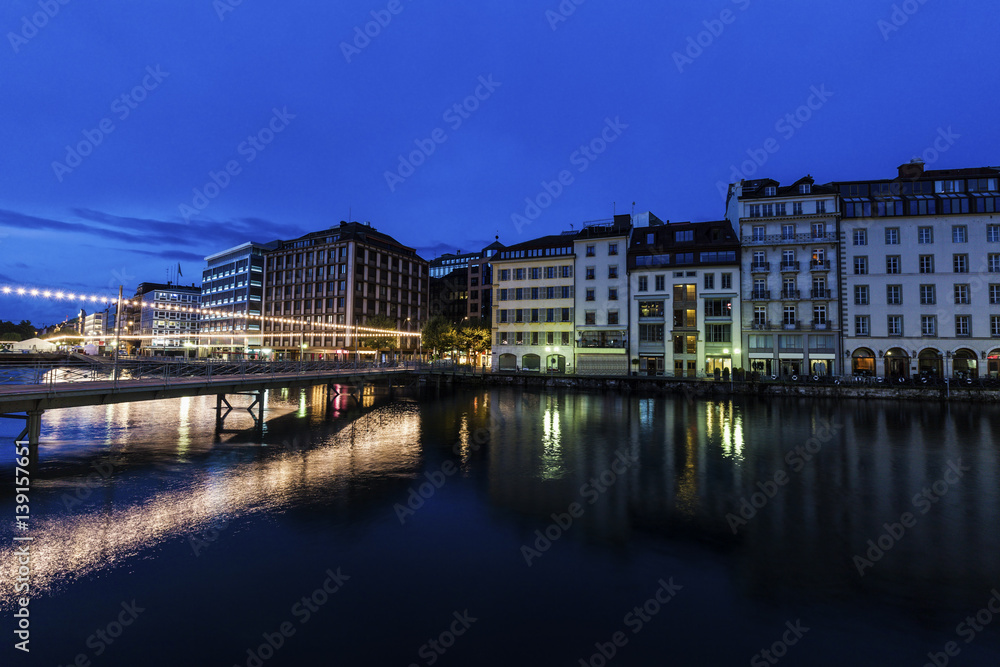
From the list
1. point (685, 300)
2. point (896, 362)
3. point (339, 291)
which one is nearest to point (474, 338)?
point (339, 291)

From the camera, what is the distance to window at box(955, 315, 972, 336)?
5112cm

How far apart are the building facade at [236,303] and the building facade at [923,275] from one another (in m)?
106

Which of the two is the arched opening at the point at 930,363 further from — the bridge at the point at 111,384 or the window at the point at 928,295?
the bridge at the point at 111,384

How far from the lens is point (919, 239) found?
5328 centimetres

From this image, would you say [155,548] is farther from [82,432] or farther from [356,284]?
[356,284]

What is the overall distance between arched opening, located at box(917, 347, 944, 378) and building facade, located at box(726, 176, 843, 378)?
301 inches

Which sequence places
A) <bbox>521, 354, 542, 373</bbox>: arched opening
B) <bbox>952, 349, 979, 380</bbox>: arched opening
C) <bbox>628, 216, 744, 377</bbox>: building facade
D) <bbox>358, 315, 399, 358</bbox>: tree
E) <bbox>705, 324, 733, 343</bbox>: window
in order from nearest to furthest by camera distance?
<bbox>952, 349, 979, 380</bbox>: arched opening, <bbox>705, 324, 733, 343</bbox>: window, <bbox>628, 216, 744, 377</bbox>: building facade, <bbox>521, 354, 542, 373</bbox>: arched opening, <bbox>358, 315, 399, 358</bbox>: tree

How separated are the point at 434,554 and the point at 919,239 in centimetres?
6755

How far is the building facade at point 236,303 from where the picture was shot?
105850mm

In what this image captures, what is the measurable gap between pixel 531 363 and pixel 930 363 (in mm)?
48201

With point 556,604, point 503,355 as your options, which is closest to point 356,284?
point 503,355

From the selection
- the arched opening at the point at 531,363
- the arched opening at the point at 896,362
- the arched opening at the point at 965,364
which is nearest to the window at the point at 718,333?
the arched opening at the point at 896,362

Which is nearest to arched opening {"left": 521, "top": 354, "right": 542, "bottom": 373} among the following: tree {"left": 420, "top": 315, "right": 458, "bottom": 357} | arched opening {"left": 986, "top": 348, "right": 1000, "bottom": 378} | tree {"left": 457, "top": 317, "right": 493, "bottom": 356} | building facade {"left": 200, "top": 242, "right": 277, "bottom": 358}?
tree {"left": 457, "top": 317, "right": 493, "bottom": 356}

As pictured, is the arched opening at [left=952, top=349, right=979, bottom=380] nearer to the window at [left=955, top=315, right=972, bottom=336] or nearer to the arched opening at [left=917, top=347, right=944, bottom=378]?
the arched opening at [left=917, top=347, right=944, bottom=378]
